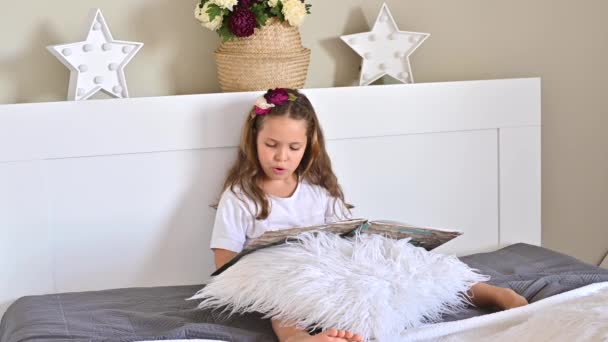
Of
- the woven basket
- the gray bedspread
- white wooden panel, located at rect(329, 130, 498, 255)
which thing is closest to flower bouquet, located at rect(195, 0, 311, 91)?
the woven basket

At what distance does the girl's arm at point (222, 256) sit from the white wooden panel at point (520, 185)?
793 mm

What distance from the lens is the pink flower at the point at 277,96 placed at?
74.8 inches

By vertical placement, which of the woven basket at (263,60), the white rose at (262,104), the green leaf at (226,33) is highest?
the green leaf at (226,33)

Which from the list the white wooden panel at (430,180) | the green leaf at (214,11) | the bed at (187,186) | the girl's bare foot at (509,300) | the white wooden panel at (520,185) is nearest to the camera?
the girl's bare foot at (509,300)

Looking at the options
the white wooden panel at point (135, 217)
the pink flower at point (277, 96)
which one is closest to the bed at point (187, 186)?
the white wooden panel at point (135, 217)

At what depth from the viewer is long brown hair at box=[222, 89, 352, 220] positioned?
6.29ft

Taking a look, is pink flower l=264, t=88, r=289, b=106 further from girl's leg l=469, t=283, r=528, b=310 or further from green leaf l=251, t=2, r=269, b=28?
girl's leg l=469, t=283, r=528, b=310

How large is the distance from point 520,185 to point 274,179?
717mm

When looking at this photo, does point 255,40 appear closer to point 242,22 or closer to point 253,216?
point 242,22

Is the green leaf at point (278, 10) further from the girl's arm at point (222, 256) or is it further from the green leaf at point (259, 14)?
the girl's arm at point (222, 256)

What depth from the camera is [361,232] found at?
68.3 inches

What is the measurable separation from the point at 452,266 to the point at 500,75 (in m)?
0.88

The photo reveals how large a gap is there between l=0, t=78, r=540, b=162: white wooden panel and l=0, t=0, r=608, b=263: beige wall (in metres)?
0.15

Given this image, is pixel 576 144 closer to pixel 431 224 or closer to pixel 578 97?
pixel 578 97
